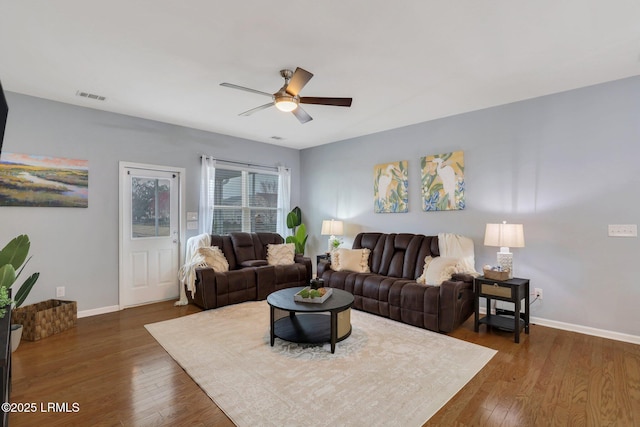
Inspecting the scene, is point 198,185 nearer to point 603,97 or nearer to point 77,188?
point 77,188

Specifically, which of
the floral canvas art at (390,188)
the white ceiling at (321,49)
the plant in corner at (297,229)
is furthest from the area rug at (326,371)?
the white ceiling at (321,49)

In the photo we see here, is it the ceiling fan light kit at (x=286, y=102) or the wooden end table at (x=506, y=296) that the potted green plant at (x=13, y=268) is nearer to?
the ceiling fan light kit at (x=286, y=102)

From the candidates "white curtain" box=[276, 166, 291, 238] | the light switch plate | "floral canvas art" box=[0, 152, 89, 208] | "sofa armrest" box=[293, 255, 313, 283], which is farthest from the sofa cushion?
the light switch plate

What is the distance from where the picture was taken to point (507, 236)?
336 centimetres

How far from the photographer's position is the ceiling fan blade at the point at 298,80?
2.53 meters

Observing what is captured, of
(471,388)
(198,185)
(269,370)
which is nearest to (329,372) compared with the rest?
(269,370)

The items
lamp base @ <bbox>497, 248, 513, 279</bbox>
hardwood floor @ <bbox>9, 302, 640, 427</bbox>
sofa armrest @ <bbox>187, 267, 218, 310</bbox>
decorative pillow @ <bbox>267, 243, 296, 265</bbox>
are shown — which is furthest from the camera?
decorative pillow @ <bbox>267, 243, 296, 265</bbox>

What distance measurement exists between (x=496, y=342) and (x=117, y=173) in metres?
5.07

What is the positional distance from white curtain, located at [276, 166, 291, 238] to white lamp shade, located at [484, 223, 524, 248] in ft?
12.8

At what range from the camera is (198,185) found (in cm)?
514

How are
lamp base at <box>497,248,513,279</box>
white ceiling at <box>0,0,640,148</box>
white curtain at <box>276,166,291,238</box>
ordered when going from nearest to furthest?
white ceiling at <box>0,0,640,148</box> < lamp base at <box>497,248,513,279</box> < white curtain at <box>276,166,291,238</box>

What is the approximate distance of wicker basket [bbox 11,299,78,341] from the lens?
125 inches

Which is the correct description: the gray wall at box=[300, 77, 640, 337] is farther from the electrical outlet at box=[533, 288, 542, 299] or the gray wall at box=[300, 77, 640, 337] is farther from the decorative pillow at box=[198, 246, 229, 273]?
the decorative pillow at box=[198, 246, 229, 273]

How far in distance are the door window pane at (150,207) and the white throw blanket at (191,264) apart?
1.52 ft
